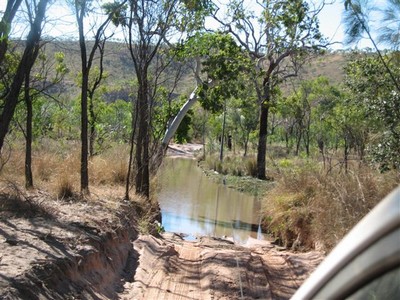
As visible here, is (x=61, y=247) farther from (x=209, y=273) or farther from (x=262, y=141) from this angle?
(x=262, y=141)

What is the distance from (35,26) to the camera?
7.73m

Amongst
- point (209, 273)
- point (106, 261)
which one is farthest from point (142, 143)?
point (106, 261)

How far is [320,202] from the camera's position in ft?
38.5

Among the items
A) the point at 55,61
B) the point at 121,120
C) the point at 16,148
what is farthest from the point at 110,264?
the point at 121,120

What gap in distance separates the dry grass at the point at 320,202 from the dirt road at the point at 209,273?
0.84 meters

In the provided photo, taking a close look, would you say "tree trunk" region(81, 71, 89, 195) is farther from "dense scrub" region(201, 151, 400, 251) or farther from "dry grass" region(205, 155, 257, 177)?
"dry grass" region(205, 155, 257, 177)

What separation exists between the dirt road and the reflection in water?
5.63m

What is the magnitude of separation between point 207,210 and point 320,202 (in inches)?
395

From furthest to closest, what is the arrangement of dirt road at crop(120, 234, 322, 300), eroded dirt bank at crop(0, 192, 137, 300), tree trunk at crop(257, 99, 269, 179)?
tree trunk at crop(257, 99, 269, 179) → dirt road at crop(120, 234, 322, 300) → eroded dirt bank at crop(0, 192, 137, 300)

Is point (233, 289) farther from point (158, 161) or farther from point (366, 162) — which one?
point (158, 161)

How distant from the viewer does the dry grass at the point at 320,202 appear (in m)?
9.34

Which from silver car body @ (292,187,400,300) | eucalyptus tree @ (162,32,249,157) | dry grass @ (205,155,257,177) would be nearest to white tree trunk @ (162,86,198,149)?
eucalyptus tree @ (162,32,249,157)

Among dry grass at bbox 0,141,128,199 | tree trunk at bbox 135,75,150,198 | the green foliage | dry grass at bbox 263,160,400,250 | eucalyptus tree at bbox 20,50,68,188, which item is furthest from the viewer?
tree trunk at bbox 135,75,150,198

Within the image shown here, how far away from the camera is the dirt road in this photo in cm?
751
